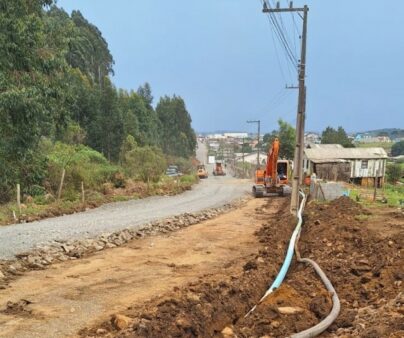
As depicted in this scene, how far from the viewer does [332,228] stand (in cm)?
1381

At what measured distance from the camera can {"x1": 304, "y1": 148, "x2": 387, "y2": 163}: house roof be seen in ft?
170

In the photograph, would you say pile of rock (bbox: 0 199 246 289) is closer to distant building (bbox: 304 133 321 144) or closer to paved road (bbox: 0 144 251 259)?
paved road (bbox: 0 144 251 259)

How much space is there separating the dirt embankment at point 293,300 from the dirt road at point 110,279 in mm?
615

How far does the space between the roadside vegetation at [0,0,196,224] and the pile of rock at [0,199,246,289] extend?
6.11 feet

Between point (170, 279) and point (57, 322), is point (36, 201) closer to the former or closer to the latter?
point (170, 279)

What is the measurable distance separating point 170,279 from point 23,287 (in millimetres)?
3098

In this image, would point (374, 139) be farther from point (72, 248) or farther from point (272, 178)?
point (72, 248)

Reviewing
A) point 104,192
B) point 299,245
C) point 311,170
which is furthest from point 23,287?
point 311,170

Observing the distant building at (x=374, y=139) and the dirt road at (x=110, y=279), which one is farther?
the distant building at (x=374, y=139)

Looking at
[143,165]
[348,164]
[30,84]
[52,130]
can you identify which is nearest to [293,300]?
[30,84]

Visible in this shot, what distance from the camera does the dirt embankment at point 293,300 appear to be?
643 centimetres

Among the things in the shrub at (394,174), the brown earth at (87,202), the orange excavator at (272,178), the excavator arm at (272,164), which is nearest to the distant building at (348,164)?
the shrub at (394,174)

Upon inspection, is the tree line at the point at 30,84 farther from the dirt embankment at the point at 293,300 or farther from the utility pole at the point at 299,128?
the utility pole at the point at 299,128

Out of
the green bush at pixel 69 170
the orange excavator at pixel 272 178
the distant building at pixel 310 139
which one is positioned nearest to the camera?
the green bush at pixel 69 170
